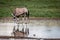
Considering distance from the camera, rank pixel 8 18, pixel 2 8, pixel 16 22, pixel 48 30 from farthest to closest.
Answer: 1. pixel 2 8
2. pixel 8 18
3. pixel 16 22
4. pixel 48 30

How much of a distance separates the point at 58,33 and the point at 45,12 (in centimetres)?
305

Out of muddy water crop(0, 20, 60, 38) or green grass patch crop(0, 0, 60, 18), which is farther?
green grass patch crop(0, 0, 60, 18)

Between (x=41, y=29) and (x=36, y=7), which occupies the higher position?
(x=36, y=7)

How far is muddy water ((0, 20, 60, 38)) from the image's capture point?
689 centimetres

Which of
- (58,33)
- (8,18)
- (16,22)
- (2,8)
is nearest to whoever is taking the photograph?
(58,33)

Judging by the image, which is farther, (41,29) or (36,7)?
(36,7)

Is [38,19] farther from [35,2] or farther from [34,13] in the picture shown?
[35,2]

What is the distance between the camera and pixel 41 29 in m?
7.68

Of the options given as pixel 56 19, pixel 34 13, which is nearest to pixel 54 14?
pixel 56 19

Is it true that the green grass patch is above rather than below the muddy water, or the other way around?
above

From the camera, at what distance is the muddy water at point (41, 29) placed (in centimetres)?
689

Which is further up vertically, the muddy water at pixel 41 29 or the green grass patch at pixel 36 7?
the green grass patch at pixel 36 7

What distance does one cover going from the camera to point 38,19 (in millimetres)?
9617

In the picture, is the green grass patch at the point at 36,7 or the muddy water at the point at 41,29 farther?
the green grass patch at the point at 36,7
